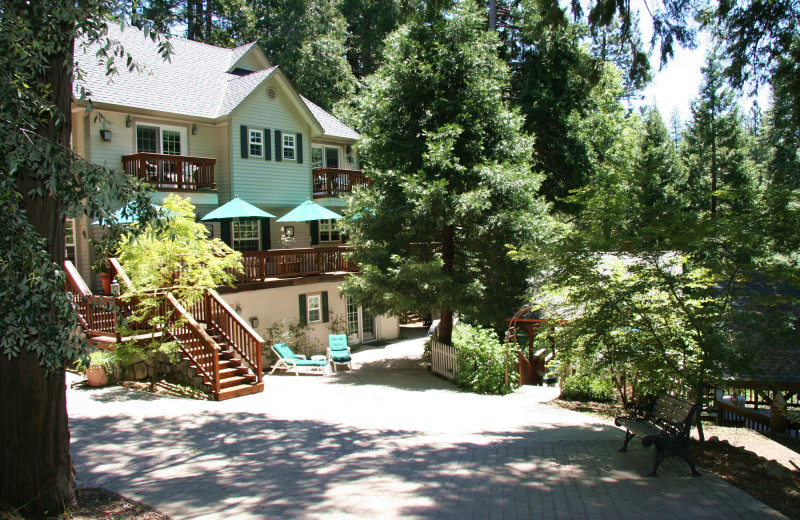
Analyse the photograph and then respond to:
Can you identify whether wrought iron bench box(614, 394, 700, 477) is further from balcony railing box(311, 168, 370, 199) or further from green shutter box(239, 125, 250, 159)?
balcony railing box(311, 168, 370, 199)

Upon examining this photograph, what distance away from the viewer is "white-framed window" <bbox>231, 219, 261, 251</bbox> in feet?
66.9

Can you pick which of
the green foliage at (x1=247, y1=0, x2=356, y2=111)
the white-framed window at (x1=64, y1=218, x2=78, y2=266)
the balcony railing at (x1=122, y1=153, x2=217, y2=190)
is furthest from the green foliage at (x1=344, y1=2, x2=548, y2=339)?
the green foliage at (x1=247, y1=0, x2=356, y2=111)

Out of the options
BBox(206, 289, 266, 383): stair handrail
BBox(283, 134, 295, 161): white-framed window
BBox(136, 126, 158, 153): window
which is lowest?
BBox(206, 289, 266, 383): stair handrail

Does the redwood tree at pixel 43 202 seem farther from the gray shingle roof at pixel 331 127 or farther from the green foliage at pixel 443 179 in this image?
the gray shingle roof at pixel 331 127

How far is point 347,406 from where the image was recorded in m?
12.2

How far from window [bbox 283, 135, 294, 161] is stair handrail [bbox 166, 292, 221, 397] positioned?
32.5ft

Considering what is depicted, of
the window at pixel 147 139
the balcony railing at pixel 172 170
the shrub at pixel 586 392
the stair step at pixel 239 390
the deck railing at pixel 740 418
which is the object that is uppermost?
the window at pixel 147 139

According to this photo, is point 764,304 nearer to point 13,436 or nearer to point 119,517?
point 119,517

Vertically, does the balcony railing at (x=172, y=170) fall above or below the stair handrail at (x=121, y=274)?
above

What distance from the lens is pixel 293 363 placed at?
17.4m

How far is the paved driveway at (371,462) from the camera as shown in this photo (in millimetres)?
5879

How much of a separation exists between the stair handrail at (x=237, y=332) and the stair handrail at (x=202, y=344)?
1.05m

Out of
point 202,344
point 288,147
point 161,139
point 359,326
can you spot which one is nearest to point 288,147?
point 288,147

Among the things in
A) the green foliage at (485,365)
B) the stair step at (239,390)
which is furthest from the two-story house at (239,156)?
the green foliage at (485,365)
